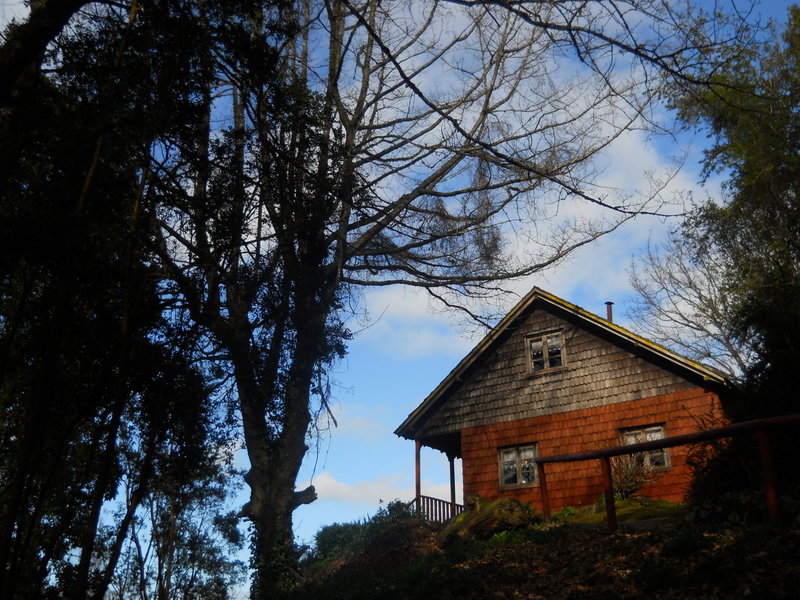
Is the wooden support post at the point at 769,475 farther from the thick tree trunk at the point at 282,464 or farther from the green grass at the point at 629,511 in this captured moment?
the thick tree trunk at the point at 282,464

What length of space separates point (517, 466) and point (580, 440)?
2.19 meters

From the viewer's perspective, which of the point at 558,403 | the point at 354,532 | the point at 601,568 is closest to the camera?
the point at 601,568

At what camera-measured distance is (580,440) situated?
814 inches

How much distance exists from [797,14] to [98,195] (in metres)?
26.6

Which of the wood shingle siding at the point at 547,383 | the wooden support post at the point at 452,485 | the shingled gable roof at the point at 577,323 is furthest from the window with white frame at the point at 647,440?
the wooden support post at the point at 452,485

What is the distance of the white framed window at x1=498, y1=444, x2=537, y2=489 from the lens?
843 inches

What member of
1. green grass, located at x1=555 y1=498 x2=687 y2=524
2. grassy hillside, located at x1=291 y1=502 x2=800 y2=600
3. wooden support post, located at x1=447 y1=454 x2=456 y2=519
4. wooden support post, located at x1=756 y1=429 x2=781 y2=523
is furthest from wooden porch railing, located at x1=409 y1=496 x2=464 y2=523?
wooden support post, located at x1=756 y1=429 x2=781 y2=523

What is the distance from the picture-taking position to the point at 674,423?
19.3 metres

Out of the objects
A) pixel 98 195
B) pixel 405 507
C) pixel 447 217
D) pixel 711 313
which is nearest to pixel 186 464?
pixel 98 195

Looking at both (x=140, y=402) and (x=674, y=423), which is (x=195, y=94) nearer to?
(x=140, y=402)

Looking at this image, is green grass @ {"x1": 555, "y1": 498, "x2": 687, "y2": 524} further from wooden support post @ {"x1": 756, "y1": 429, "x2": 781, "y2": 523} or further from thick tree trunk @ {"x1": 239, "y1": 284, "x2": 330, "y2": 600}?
thick tree trunk @ {"x1": 239, "y1": 284, "x2": 330, "y2": 600}

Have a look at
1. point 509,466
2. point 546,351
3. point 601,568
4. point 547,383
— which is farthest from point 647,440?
point 601,568

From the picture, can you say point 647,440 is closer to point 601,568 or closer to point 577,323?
point 577,323

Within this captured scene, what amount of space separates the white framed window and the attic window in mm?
2483
